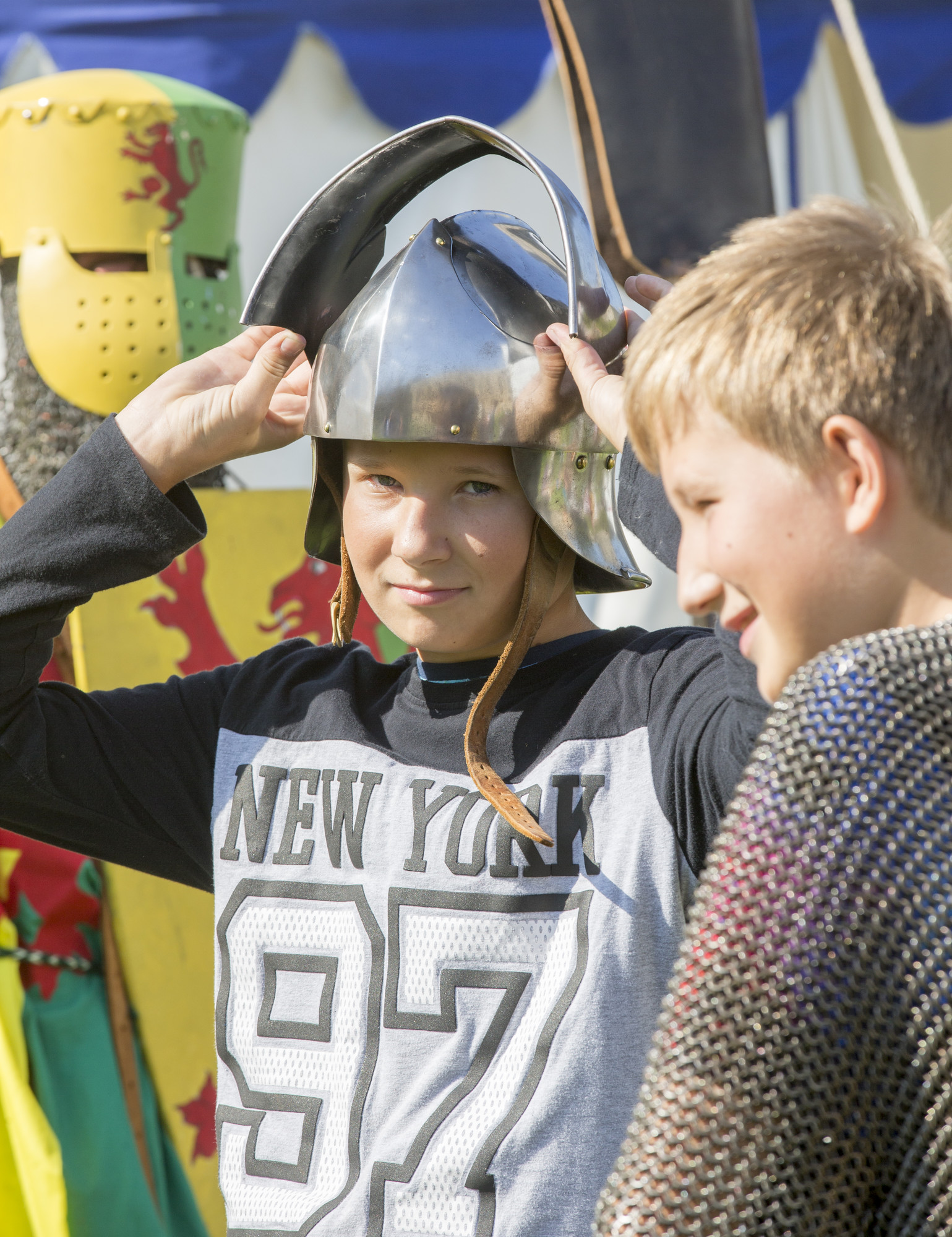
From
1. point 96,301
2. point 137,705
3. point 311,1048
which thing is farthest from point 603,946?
point 96,301

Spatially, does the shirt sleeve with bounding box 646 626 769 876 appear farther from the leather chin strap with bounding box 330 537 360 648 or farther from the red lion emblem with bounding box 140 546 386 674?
the red lion emblem with bounding box 140 546 386 674

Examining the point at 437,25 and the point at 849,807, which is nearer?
the point at 849,807

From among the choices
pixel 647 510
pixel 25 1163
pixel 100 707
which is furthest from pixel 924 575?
pixel 25 1163

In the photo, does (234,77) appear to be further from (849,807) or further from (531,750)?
(849,807)

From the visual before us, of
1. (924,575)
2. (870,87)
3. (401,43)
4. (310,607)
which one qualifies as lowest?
(310,607)

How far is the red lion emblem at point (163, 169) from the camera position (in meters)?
3.85

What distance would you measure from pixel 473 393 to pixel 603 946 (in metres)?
0.79

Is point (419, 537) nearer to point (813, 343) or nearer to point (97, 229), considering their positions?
point (813, 343)

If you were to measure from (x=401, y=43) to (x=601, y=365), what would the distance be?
178 inches

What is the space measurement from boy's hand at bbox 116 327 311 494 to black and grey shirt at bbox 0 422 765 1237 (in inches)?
1.7

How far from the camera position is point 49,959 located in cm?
347

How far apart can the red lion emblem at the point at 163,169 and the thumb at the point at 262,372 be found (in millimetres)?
1888

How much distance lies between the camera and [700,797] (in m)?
1.80

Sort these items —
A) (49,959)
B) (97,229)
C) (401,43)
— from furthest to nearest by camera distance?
1. (401,43)
2. (97,229)
3. (49,959)
